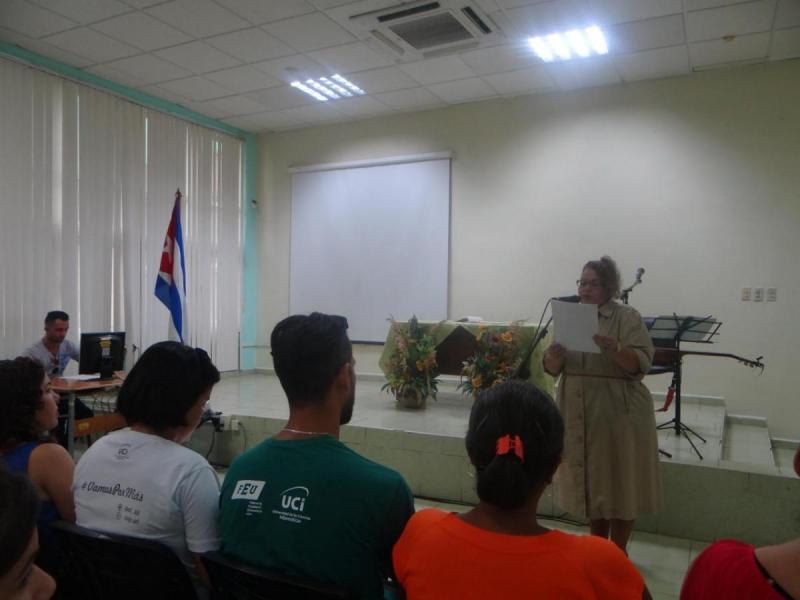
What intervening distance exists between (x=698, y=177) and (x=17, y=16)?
571 cm

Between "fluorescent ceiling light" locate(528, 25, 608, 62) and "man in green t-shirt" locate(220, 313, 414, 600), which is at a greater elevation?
"fluorescent ceiling light" locate(528, 25, 608, 62)

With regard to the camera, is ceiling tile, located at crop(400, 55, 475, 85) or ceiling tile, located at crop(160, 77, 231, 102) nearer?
ceiling tile, located at crop(400, 55, 475, 85)

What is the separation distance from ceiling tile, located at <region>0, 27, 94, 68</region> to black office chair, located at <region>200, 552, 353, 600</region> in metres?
5.21

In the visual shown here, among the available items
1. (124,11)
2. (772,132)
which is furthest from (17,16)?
(772,132)

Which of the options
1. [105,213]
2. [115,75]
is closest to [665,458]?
[105,213]

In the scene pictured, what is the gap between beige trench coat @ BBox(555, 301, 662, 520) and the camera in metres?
2.42

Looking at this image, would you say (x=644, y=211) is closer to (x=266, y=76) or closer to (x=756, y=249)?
(x=756, y=249)

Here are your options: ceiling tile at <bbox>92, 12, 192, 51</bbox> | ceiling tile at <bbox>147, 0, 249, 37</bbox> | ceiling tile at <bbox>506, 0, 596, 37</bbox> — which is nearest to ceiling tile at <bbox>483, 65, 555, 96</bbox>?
ceiling tile at <bbox>506, 0, 596, 37</bbox>

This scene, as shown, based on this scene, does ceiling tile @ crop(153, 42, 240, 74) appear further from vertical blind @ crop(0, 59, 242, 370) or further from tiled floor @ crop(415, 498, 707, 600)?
tiled floor @ crop(415, 498, 707, 600)

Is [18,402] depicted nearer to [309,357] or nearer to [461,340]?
[309,357]

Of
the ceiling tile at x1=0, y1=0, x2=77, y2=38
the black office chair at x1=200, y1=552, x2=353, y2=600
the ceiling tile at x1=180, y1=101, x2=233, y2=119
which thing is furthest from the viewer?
the ceiling tile at x1=180, y1=101, x2=233, y2=119

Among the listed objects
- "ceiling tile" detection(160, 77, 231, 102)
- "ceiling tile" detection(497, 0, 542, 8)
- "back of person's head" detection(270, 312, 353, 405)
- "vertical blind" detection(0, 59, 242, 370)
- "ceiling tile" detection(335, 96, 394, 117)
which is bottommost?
"back of person's head" detection(270, 312, 353, 405)

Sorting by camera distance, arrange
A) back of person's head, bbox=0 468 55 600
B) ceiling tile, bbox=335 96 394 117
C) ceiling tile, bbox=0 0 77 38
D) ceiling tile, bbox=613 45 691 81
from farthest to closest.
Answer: ceiling tile, bbox=335 96 394 117 → ceiling tile, bbox=613 45 691 81 → ceiling tile, bbox=0 0 77 38 → back of person's head, bbox=0 468 55 600

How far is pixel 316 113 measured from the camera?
6.73m
